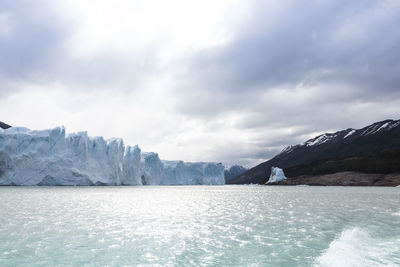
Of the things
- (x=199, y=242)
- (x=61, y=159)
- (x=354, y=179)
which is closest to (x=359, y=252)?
(x=199, y=242)

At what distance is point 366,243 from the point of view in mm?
12891

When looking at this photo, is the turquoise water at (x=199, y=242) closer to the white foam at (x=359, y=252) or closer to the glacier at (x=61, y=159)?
the white foam at (x=359, y=252)

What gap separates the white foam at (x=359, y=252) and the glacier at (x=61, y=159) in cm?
7329

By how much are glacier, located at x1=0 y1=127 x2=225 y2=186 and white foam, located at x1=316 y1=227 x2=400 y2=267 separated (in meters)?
73.3

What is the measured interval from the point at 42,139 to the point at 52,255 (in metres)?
69.8

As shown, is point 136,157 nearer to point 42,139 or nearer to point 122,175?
point 122,175

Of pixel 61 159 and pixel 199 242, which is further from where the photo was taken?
pixel 61 159

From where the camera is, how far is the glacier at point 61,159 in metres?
71.4

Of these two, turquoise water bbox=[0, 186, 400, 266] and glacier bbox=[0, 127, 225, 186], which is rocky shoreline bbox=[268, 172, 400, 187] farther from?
turquoise water bbox=[0, 186, 400, 266]

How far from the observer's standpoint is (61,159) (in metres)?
75.2

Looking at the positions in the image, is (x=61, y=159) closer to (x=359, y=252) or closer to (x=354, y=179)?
(x=359, y=252)

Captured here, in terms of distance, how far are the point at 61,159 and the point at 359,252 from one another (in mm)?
74897

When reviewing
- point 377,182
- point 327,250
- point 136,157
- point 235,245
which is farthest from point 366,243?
point 377,182

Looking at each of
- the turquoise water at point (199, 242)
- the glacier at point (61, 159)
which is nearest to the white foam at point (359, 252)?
the turquoise water at point (199, 242)
